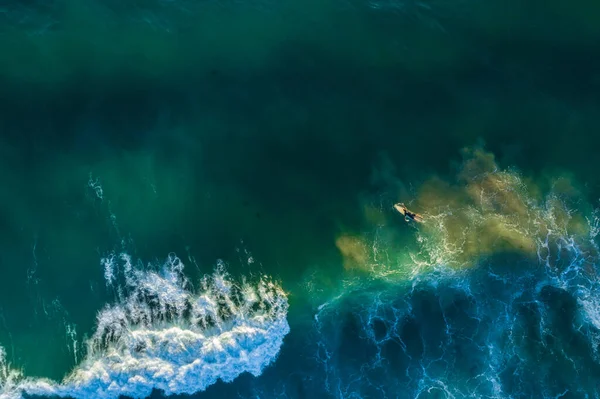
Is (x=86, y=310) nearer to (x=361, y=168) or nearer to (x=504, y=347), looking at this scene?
(x=361, y=168)

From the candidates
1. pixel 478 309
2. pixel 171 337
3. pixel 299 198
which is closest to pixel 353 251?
pixel 299 198

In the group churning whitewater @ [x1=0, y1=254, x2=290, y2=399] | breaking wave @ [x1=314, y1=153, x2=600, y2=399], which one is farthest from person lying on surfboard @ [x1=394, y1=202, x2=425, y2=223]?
churning whitewater @ [x1=0, y1=254, x2=290, y2=399]

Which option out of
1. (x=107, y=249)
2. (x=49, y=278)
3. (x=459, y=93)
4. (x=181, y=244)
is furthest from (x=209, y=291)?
(x=459, y=93)

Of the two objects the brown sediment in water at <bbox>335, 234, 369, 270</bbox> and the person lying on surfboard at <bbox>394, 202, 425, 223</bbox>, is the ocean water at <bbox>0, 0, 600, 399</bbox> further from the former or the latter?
the person lying on surfboard at <bbox>394, 202, 425, 223</bbox>

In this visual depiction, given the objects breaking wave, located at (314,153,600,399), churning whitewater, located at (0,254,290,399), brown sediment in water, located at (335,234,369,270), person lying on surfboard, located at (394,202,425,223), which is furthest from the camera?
person lying on surfboard, located at (394,202,425,223)

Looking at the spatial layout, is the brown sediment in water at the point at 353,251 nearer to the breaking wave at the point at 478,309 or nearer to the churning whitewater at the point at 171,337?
the breaking wave at the point at 478,309
